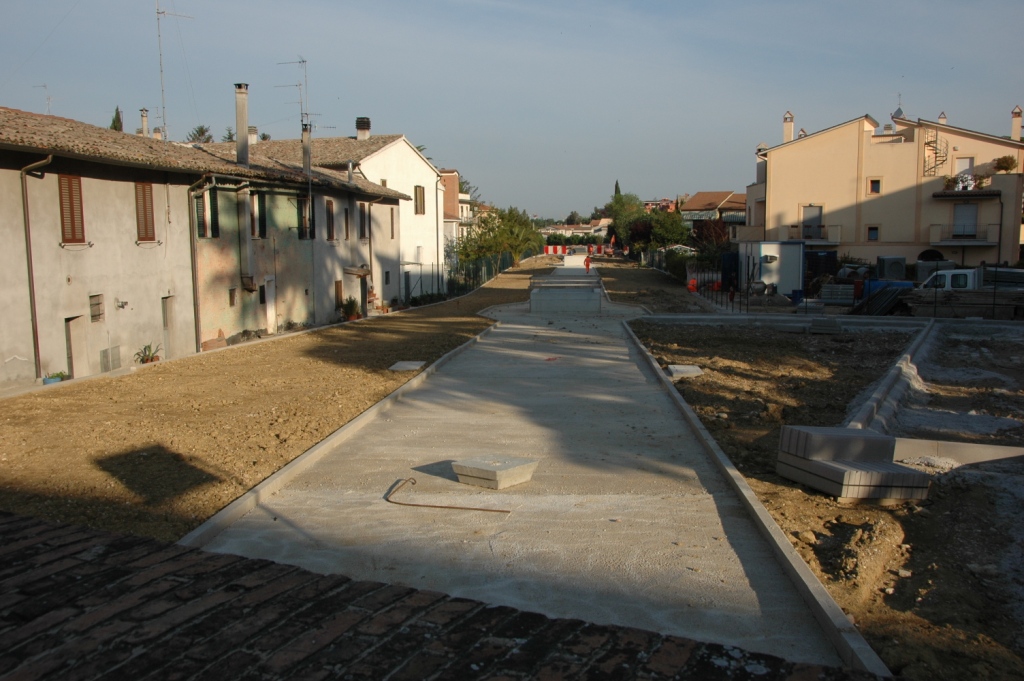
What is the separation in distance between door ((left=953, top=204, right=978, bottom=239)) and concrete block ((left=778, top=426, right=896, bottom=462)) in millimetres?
42897

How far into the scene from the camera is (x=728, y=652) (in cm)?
403

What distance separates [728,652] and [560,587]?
8.00 feet

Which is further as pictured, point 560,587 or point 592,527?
point 592,527

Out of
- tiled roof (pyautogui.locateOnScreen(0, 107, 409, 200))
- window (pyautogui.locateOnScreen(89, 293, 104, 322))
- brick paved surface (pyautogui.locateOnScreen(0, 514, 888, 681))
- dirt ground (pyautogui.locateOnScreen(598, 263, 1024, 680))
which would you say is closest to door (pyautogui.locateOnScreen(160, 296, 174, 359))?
window (pyautogui.locateOnScreen(89, 293, 104, 322))

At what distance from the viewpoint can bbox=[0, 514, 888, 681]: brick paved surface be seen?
3.82 meters

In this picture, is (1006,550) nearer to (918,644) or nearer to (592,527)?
(918,644)

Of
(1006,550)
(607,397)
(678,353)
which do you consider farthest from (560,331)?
(1006,550)

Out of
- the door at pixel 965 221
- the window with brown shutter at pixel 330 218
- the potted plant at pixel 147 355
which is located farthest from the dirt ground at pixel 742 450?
the door at pixel 965 221

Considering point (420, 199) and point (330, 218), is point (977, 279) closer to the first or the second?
point (330, 218)

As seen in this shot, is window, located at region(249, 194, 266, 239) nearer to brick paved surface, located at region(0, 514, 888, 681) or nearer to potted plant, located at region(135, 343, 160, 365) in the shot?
potted plant, located at region(135, 343, 160, 365)

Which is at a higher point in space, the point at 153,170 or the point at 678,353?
the point at 153,170

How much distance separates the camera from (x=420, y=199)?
48656 millimetres

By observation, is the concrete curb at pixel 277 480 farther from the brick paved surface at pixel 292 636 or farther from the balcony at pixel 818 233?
the balcony at pixel 818 233

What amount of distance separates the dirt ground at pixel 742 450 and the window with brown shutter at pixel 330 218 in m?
11.7
